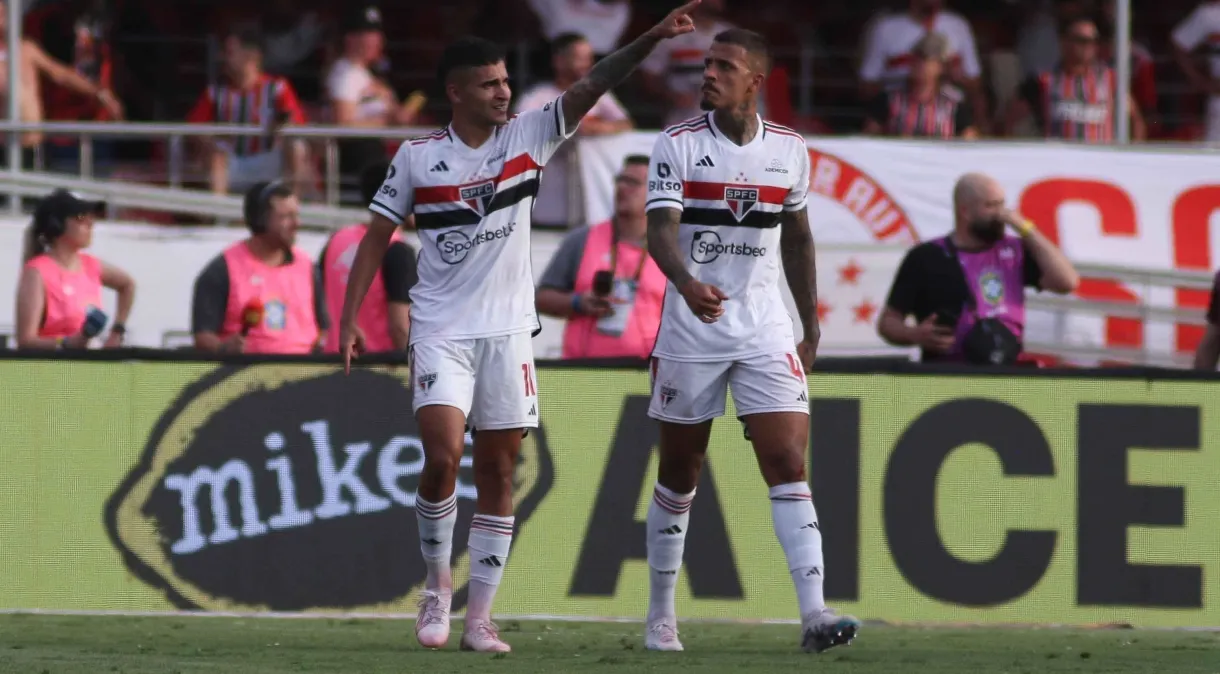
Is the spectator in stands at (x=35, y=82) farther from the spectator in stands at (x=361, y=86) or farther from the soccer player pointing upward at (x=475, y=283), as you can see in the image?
the soccer player pointing upward at (x=475, y=283)

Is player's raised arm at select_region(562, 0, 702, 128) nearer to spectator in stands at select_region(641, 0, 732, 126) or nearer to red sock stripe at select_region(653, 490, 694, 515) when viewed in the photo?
red sock stripe at select_region(653, 490, 694, 515)

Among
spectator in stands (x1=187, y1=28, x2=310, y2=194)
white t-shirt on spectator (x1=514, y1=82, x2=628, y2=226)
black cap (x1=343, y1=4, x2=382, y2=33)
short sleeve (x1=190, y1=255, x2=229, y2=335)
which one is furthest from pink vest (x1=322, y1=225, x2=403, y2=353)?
black cap (x1=343, y1=4, x2=382, y2=33)

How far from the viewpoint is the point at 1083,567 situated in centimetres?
957

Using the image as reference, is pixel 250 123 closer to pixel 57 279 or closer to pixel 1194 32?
pixel 57 279

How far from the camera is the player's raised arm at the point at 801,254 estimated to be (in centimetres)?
778

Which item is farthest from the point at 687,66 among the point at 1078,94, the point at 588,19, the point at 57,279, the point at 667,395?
the point at 667,395

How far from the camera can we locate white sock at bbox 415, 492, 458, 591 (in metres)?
7.94

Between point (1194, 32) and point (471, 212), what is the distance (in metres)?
10.6

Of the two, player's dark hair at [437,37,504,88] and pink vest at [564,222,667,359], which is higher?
player's dark hair at [437,37,504,88]

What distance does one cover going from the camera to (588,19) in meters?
15.8

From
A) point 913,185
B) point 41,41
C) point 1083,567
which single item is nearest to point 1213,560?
point 1083,567

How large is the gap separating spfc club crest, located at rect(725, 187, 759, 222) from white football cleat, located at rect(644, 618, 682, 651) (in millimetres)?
1602

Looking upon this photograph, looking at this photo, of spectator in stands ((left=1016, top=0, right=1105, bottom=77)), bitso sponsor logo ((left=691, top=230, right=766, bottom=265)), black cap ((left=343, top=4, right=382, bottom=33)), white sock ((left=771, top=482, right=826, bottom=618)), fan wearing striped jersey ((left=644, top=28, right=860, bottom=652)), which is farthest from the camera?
spectator in stands ((left=1016, top=0, right=1105, bottom=77))

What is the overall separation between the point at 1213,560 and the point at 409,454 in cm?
376
